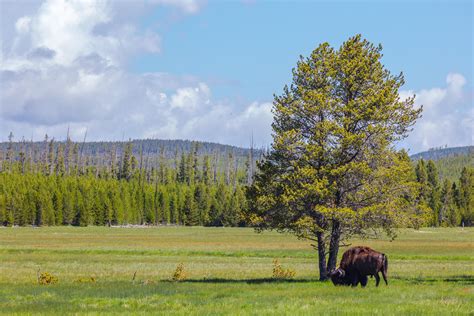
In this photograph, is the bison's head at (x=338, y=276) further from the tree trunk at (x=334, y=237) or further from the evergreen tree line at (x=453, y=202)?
the evergreen tree line at (x=453, y=202)

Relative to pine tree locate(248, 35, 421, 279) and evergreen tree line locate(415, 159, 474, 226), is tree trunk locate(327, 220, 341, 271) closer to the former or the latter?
pine tree locate(248, 35, 421, 279)

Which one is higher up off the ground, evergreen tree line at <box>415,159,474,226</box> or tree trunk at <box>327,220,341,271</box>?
evergreen tree line at <box>415,159,474,226</box>

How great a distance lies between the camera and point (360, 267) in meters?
29.6

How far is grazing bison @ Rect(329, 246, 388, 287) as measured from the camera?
95.9 ft

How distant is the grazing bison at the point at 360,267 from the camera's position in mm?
29219

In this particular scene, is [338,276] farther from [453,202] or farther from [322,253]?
[453,202]

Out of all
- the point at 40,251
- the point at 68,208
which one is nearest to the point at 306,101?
the point at 40,251

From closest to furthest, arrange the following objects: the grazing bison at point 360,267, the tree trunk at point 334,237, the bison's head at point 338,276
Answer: the grazing bison at point 360,267 → the bison's head at point 338,276 → the tree trunk at point 334,237

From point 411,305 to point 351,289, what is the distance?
6.20 metres

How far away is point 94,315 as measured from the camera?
1983 cm

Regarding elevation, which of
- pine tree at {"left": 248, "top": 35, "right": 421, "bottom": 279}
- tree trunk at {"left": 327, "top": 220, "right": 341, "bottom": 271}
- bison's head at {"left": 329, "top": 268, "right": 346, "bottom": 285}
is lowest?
bison's head at {"left": 329, "top": 268, "right": 346, "bottom": 285}

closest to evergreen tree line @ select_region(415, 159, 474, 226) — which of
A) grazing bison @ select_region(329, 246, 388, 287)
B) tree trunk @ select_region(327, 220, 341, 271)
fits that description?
tree trunk @ select_region(327, 220, 341, 271)

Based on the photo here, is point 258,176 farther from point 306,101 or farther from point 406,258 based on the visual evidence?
point 406,258

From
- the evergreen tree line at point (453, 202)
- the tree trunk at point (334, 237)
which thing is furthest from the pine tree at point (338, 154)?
the evergreen tree line at point (453, 202)
